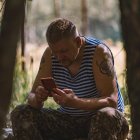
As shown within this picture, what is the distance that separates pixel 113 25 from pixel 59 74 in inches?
803

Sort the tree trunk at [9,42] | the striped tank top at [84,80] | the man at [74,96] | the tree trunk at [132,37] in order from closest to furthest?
1. the tree trunk at [9,42]
2. the tree trunk at [132,37]
3. the man at [74,96]
4. the striped tank top at [84,80]

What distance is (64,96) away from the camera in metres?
4.10

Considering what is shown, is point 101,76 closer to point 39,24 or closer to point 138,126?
point 138,126

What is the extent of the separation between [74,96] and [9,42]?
2023mm

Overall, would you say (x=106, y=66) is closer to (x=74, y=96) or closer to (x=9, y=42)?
(x=74, y=96)

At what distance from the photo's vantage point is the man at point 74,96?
4.21 metres

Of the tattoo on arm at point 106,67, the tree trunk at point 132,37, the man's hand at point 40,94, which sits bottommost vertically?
the man's hand at point 40,94

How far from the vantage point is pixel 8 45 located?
2193 mm

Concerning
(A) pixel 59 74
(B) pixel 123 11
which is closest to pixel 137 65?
(B) pixel 123 11

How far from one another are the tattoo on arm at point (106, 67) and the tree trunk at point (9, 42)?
213 cm

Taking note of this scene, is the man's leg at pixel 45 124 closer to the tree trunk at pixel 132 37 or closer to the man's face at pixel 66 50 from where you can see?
the man's face at pixel 66 50

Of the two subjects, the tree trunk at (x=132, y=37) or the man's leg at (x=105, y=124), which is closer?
the tree trunk at (x=132, y=37)

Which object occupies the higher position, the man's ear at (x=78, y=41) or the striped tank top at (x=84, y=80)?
the man's ear at (x=78, y=41)

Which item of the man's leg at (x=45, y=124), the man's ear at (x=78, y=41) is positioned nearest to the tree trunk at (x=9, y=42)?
the man's ear at (x=78, y=41)
